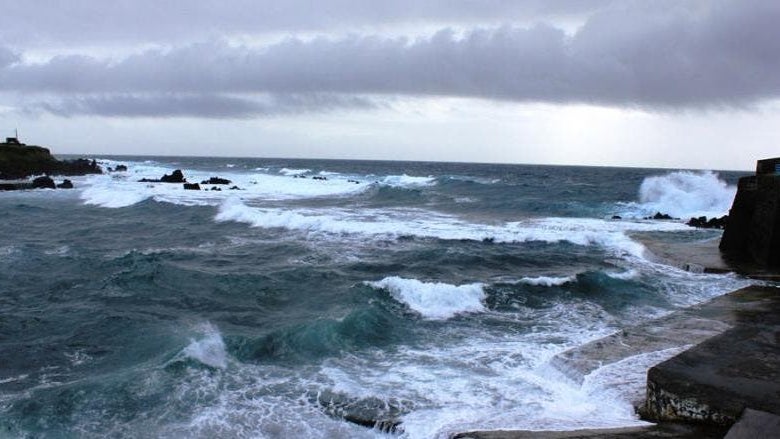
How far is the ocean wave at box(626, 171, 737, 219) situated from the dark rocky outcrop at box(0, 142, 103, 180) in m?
45.6

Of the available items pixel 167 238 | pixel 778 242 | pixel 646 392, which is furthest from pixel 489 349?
pixel 167 238

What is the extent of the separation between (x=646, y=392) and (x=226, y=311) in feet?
23.7

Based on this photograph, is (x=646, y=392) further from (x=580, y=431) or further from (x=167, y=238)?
(x=167, y=238)

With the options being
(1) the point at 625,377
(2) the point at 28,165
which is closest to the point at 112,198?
(2) the point at 28,165

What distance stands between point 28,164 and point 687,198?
163 ft

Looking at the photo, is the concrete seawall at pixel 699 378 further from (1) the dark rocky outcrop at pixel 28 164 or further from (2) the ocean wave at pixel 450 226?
(1) the dark rocky outcrop at pixel 28 164

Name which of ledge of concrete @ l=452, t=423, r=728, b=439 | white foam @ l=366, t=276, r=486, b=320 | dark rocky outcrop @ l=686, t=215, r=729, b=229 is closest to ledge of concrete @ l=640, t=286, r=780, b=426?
ledge of concrete @ l=452, t=423, r=728, b=439

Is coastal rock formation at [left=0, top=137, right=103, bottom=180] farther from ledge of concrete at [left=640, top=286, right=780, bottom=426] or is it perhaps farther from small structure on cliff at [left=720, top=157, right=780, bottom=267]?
ledge of concrete at [left=640, top=286, right=780, bottom=426]

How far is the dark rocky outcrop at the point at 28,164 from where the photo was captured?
49031 mm

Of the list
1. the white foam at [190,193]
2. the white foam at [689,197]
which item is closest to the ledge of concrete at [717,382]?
the white foam at [689,197]

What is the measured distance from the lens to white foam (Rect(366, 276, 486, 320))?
441 inches

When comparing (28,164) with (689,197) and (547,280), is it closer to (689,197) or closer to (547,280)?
(689,197)

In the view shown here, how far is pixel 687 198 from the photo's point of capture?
34.7 metres

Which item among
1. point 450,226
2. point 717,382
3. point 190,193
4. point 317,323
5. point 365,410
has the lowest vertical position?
point 365,410
